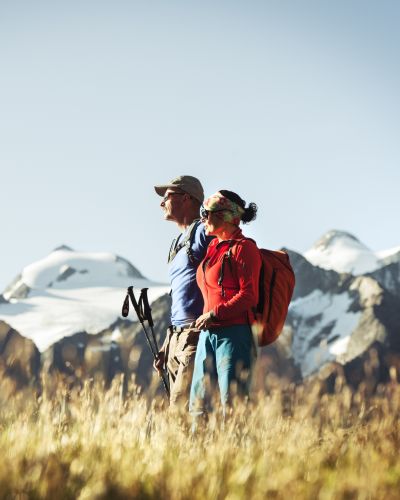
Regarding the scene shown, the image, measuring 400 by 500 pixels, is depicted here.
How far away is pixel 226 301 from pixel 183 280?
0.78 m

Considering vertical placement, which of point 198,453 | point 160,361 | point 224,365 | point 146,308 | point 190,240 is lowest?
point 198,453

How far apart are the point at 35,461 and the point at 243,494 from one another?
0.91 meters

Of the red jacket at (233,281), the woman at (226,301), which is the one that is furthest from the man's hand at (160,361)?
the red jacket at (233,281)

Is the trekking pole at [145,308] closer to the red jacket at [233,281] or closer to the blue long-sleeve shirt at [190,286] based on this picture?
the blue long-sleeve shirt at [190,286]

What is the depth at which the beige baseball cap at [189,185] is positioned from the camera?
636 cm

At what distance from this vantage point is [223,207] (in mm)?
5559

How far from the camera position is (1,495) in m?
2.84

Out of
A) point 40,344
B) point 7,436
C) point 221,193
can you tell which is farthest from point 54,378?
point 40,344

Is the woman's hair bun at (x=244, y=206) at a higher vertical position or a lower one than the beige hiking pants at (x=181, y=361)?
higher

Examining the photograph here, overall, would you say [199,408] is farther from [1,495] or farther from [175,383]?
[1,495]

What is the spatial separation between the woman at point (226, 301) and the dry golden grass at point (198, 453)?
0.45 m

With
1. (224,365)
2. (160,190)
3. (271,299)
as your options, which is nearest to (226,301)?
(271,299)

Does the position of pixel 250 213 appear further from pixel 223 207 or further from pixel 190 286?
pixel 190 286

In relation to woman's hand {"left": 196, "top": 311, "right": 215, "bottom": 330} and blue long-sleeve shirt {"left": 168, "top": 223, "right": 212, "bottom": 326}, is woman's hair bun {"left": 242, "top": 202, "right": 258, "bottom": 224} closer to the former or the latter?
blue long-sleeve shirt {"left": 168, "top": 223, "right": 212, "bottom": 326}
